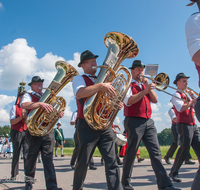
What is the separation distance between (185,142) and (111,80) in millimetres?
2596

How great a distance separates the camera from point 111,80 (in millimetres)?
3199

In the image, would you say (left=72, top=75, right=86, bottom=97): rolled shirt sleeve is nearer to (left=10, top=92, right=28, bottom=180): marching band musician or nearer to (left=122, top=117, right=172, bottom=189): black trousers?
(left=122, top=117, right=172, bottom=189): black trousers

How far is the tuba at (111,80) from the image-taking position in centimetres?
292

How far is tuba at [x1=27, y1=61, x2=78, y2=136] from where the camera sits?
4062 mm

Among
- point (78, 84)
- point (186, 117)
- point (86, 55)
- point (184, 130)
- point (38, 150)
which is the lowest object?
point (38, 150)

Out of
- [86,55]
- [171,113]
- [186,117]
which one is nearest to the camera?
[86,55]

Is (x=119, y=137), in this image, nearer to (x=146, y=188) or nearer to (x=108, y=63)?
(x=146, y=188)

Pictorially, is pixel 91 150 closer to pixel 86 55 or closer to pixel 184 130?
pixel 86 55

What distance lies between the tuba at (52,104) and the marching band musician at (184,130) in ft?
8.50

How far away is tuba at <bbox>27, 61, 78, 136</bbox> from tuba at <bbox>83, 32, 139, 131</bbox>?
1.49 metres

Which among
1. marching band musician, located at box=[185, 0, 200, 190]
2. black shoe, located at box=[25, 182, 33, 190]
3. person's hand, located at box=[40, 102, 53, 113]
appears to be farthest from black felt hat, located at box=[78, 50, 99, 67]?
black shoe, located at box=[25, 182, 33, 190]

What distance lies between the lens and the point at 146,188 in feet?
12.9

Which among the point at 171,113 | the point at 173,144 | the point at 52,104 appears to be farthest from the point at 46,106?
the point at 171,113

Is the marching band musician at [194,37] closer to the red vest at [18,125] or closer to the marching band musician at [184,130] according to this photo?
the marching band musician at [184,130]
